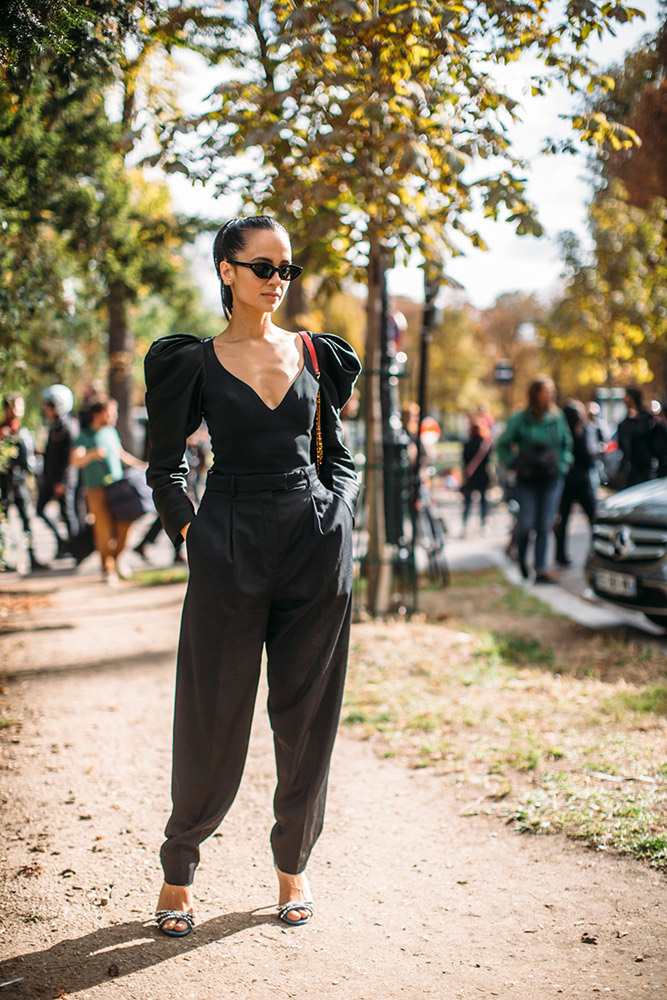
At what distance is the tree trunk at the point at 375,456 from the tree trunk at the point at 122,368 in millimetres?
10491

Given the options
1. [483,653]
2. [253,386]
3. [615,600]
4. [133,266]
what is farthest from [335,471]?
[133,266]

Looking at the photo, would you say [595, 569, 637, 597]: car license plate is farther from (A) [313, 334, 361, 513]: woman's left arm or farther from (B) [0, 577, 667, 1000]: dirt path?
(A) [313, 334, 361, 513]: woman's left arm

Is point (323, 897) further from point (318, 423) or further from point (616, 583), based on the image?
point (616, 583)

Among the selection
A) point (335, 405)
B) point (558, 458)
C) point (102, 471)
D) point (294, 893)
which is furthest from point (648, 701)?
point (102, 471)

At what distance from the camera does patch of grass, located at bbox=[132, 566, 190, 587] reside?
10008mm

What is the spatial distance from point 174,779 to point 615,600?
16.4 ft

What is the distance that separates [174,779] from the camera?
290cm

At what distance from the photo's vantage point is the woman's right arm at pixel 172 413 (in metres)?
2.85

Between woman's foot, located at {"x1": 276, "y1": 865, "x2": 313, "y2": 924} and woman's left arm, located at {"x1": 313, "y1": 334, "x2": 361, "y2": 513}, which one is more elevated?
woman's left arm, located at {"x1": 313, "y1": 334, "x2": 361, "y2": 513}

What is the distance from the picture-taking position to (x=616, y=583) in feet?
23.4

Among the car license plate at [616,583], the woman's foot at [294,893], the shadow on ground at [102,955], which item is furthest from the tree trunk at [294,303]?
the shadow on ground at [102,955]

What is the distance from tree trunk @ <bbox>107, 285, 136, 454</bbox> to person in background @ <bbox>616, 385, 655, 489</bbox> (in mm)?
10115

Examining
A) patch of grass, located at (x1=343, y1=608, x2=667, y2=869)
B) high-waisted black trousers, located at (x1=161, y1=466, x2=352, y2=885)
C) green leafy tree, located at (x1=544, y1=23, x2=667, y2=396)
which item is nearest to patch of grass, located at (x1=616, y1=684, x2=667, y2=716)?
patch of grass, located at (x1=343, y1=608, x2=667, y2=869)

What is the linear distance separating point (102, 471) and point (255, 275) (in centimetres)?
709
